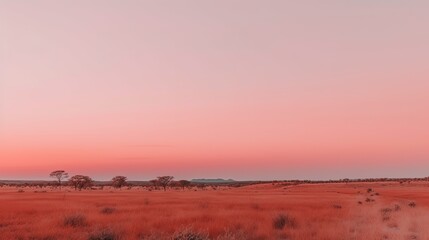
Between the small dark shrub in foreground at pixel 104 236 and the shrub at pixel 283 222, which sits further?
the shrub at pixel 283 222

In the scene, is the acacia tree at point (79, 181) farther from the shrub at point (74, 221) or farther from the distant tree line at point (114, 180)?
the shrub at point (74, 221)

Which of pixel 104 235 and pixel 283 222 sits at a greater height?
pixel 104 235

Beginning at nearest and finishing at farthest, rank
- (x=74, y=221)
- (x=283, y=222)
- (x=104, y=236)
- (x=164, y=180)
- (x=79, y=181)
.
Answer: (x=104, y=236), (x=74, y=221), (x=283, y=222), (x=79, y=181), (x=164, y=180)

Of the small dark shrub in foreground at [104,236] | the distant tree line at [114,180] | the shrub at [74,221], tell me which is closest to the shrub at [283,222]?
the small dark shrub in foreground at [104,236]

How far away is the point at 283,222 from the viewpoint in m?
23.1

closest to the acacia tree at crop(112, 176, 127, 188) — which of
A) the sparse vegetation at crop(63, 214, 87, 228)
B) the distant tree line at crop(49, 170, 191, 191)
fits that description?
the distant tree line at crop(49, 170, 191, 191)

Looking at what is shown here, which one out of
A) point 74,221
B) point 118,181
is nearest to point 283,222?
point 74,221

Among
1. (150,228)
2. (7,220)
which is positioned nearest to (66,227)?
(150,228)

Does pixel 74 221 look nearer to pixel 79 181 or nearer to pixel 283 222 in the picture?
pixel 283 222

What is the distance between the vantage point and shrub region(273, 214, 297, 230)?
73.7 ft

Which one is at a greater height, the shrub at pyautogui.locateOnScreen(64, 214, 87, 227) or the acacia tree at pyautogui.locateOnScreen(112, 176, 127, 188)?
the acacia tree at pyautogui.locateOnScreen(112, 176, 127, 188)

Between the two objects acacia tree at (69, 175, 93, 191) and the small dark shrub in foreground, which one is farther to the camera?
acacia tree at (69, 175, 93, 191)

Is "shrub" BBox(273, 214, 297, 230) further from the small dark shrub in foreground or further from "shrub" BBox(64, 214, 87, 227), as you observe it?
"shrub" BBox(64, 214, 87, 227)

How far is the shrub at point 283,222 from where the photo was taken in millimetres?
22466
